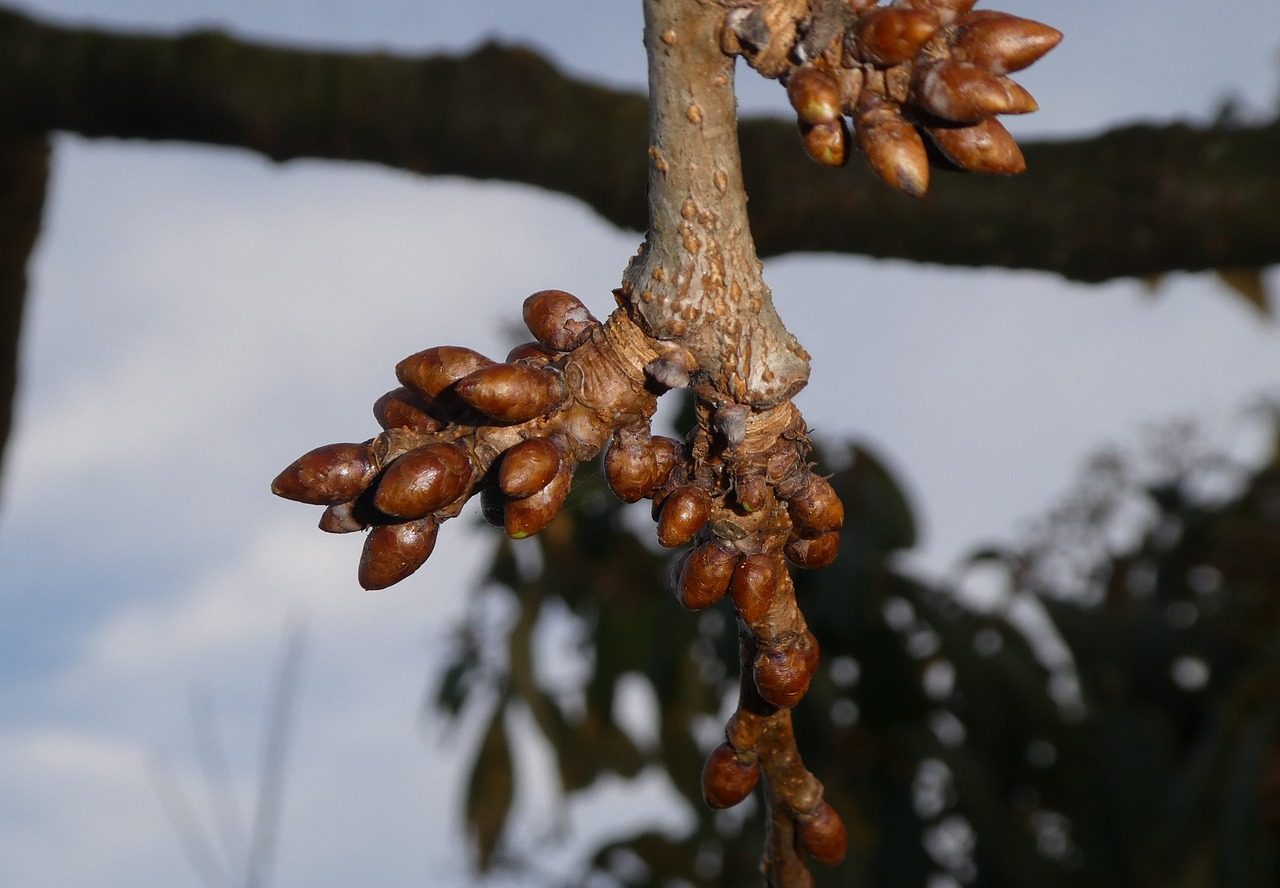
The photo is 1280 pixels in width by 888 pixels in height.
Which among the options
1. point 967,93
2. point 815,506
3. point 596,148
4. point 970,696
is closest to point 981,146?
point 967,93

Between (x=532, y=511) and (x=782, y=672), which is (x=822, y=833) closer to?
(x=782, y=672)

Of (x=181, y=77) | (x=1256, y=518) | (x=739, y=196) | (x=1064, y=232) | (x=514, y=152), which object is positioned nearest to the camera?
(x=739, y=196)

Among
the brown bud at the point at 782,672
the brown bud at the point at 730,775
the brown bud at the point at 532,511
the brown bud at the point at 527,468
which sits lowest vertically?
the brown bud at the point at 730,775

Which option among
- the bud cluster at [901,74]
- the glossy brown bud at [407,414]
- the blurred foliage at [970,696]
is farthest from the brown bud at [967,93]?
the blurred foliage at [970,696]

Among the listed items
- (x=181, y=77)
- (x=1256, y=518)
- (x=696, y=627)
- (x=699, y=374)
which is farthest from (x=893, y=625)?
(x=699, y=374)

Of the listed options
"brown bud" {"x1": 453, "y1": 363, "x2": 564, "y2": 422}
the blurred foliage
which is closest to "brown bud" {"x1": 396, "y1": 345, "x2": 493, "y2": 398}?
"brown bud" {"x1": 453, "y1": 363, "x2": 564, "y2": 422}

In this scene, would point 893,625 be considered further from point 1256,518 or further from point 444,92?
point 444,92

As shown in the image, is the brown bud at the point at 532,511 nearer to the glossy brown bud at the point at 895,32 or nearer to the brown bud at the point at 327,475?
the brown bud at the point at 327,475
